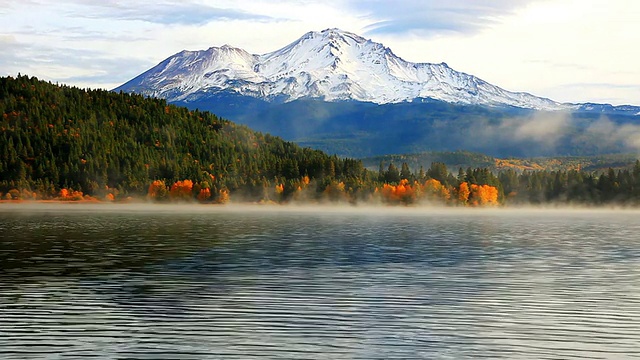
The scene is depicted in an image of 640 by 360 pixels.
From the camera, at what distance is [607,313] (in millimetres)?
53812

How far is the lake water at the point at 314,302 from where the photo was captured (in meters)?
43.4

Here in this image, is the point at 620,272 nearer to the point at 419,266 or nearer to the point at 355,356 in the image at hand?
the point at 419,266

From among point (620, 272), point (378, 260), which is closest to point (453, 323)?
point (620, 272)

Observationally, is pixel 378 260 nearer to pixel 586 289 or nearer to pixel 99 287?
pixel 586 289

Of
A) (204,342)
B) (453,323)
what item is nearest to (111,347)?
(204,342)

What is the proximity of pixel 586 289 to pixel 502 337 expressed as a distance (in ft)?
72.9

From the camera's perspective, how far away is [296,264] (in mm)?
85125

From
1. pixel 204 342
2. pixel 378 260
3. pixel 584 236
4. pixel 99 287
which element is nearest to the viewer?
pixel 204 342

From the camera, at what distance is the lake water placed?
142 ft

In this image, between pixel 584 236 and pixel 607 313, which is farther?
pixel 584 236

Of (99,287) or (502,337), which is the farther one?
(99,287)

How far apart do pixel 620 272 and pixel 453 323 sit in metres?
34.5

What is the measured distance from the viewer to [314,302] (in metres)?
57.8

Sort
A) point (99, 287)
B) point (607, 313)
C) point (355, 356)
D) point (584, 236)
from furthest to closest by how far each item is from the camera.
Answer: point (584, 236)
point (99, 287)
point (607, 313)
point (355, 356)
